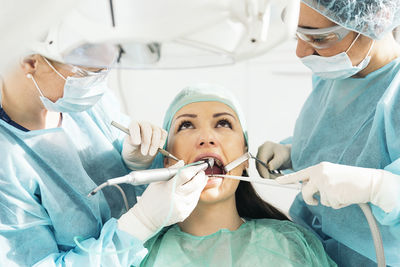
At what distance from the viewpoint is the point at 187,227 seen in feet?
5.77

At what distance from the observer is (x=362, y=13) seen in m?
1.36

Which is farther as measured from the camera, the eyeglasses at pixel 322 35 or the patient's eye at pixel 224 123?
the patient's eye at pixel 224 123

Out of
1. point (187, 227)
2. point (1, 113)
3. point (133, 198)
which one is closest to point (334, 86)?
point (187, 227)

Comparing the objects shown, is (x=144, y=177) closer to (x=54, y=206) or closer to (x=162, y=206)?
(x=162, y=206)

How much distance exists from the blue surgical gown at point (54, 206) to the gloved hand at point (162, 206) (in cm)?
4

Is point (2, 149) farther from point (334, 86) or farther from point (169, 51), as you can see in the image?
point (334, 86)

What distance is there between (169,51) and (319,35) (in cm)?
76

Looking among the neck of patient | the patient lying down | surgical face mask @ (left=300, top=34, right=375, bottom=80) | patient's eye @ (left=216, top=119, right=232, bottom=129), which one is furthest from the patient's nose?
surgical face mask @ (left=300, top=34, right=375, bottom=80)

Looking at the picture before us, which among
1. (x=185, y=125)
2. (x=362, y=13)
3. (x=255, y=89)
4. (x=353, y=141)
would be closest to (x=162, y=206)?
(x=185, y=125)

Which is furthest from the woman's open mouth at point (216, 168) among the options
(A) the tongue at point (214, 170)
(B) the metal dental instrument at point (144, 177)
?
(B) the metal dental instrument at point (144, 177)

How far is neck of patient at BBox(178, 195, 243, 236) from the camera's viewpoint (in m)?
1.73

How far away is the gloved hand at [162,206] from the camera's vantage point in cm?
146

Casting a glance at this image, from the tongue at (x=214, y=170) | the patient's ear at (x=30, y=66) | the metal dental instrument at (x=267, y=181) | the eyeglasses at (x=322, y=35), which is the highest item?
the eyeglasses at (x=322, y=35)

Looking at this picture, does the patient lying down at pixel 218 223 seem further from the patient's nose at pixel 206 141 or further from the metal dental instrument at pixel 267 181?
the metal dental instrument at pixel 267 181
